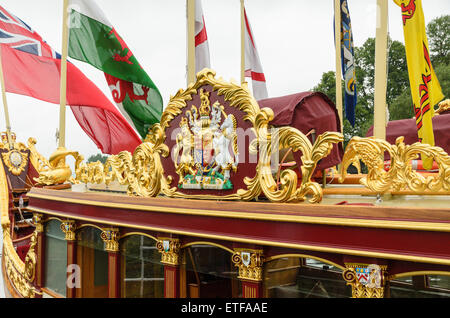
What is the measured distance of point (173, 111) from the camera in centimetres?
494

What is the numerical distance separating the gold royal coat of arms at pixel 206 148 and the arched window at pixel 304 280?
1.33 m

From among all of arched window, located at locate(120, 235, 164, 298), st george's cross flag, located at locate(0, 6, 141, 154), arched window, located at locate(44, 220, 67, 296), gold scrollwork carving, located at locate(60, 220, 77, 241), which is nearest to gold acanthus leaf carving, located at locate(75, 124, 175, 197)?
arched window, located at locate(120, 235, 164, 298)

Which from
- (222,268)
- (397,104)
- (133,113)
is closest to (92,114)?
(133,113)

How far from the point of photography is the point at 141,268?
18.1 feet

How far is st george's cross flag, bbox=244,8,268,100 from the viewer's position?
35.6ft

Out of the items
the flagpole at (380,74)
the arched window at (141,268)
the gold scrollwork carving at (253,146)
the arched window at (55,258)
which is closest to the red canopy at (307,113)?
the gold scrollwork carving at (253,146)

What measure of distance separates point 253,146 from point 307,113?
904 millimetres

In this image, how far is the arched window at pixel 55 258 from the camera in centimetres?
678

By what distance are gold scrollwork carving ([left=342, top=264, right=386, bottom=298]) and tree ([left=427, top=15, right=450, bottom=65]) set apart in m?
28.8

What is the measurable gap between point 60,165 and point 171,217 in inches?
169

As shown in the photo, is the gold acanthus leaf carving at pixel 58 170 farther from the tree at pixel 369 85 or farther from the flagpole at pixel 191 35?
the tree at pixel 369 85

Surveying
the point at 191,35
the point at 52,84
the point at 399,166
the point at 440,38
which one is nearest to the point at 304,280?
the point at 399,166

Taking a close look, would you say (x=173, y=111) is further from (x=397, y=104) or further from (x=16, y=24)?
(x=397, y=104)

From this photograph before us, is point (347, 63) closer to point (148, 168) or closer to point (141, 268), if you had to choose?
point (148, 168)
